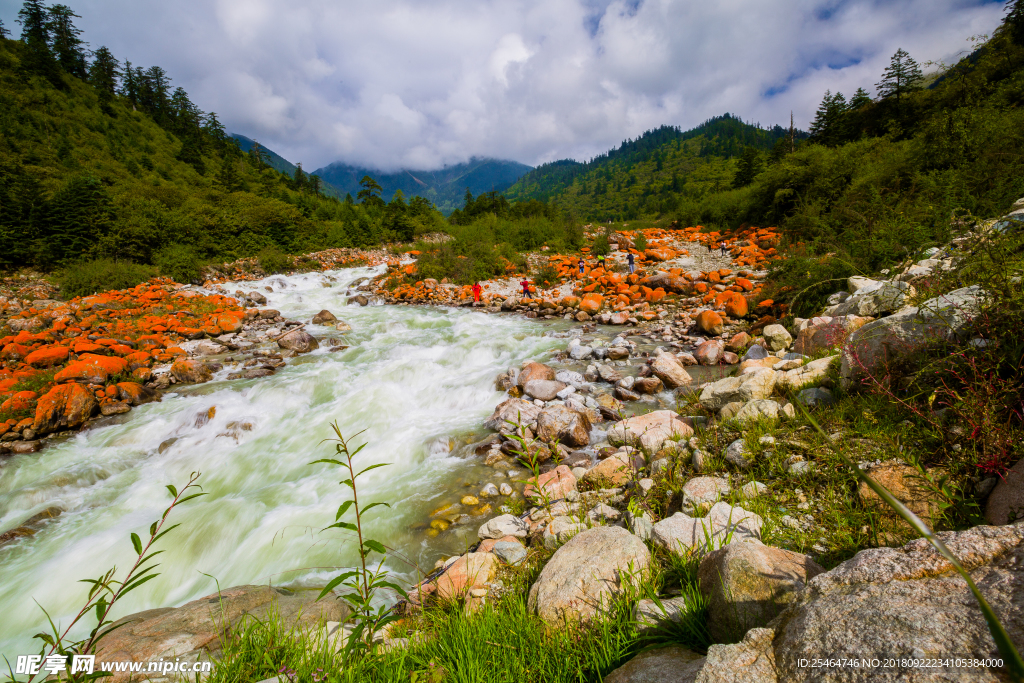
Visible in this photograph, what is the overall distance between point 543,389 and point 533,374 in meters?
0.55

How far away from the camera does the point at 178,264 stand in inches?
613

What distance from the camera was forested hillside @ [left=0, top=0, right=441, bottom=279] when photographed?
15.7 metres

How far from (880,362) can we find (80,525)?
7879 mm

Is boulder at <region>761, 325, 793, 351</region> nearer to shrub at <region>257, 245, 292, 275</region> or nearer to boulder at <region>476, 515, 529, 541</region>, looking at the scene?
boulder at <region>476, 515, 529, 541</region>

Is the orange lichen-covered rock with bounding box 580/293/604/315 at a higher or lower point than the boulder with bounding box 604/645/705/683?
higher

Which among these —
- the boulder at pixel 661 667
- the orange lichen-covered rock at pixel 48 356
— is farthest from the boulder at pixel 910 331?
the orange lichen-covered rock at pixel 48 356

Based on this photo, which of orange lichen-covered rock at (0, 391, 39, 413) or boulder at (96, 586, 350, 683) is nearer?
boulder at (96, 586, 350, 683)

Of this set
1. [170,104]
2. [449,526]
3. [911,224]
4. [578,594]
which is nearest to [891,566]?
[578,594]

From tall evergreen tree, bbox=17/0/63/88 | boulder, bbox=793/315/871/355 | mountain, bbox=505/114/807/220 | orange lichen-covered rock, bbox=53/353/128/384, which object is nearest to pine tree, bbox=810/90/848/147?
mountain, bbox=505/114/807/220

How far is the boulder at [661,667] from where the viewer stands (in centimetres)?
122

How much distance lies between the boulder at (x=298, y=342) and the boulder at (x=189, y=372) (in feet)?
5.86

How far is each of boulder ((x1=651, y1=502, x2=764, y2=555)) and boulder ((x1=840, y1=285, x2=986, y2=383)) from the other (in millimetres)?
1246

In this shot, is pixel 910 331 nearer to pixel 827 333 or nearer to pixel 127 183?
pixel 827 333

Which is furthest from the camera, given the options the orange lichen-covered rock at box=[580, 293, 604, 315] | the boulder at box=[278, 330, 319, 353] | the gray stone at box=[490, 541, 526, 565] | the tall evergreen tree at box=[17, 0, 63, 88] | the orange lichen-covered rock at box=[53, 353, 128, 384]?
the tall evergreen tree at box=[17, 0, 63, 88]
